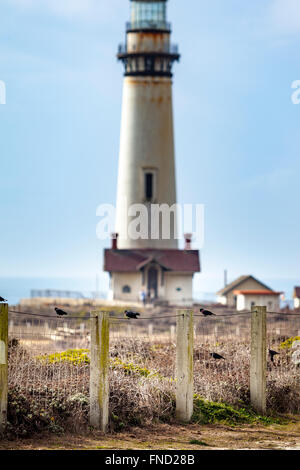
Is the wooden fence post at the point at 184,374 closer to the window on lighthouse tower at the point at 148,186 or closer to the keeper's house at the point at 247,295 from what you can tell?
the keeper's house at the point at 247,295

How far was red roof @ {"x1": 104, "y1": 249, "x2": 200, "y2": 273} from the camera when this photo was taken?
5081 centimetres

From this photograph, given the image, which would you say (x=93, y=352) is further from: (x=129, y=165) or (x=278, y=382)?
(x=129, y=165)

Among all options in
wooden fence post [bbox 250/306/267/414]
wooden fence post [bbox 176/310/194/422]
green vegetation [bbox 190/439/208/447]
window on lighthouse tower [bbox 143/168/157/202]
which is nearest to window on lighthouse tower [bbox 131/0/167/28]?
window on lighthouse tower [bbox 143/168/157/202]

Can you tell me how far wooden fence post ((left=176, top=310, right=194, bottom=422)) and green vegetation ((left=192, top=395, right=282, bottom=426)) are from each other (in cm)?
26

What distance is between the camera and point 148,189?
50.9m

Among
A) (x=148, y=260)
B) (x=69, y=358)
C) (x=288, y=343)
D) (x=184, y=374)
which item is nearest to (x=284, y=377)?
(x=288, y=343)

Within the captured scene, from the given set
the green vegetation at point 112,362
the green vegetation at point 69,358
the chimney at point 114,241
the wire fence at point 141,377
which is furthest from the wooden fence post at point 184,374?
the chimney at point 114,241

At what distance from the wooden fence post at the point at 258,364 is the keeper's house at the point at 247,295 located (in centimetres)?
3372

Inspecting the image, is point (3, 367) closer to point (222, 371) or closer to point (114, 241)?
point (222, 371)

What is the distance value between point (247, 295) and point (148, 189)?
8068 millimetres

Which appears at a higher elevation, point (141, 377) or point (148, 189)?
point (148, 189)

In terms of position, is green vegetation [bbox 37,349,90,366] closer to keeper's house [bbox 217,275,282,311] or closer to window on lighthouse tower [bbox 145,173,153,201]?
keeper's house [bbox 217,275,282,311]

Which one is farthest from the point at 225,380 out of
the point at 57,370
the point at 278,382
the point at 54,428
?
the point at 54,428
